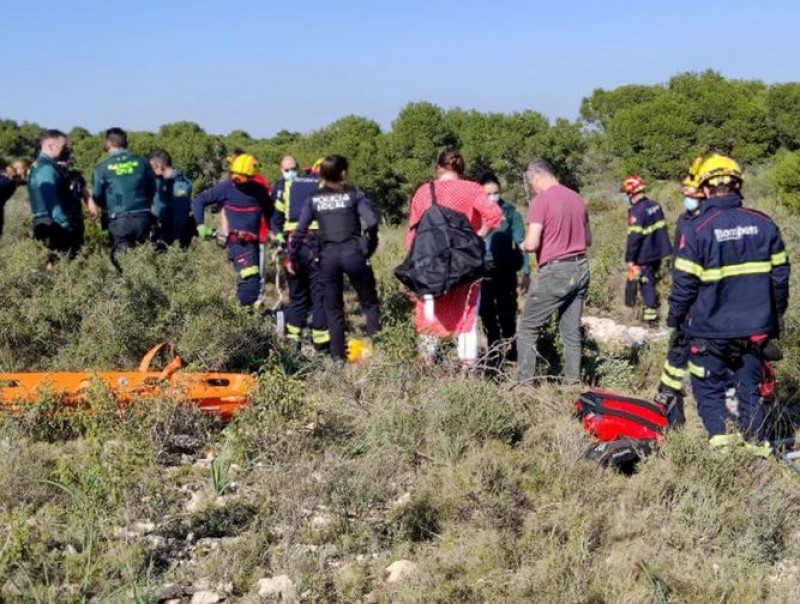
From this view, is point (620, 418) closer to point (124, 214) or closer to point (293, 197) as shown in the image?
point (293, 197)

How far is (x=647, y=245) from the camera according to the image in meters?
9.55

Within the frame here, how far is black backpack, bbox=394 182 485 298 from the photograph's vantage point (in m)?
5.33

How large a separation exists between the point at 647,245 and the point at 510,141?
2272 centimetres

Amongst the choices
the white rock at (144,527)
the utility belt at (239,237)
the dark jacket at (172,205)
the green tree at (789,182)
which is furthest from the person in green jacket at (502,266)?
the green tree at (789,182)

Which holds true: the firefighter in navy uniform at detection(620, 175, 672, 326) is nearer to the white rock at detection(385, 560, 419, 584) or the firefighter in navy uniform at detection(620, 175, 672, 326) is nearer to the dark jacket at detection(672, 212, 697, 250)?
the dark jacket at detection(672, 212, 697, 250)

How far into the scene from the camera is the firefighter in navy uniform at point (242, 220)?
283 inches

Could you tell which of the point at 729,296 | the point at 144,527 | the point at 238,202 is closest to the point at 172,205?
the point at 238,202

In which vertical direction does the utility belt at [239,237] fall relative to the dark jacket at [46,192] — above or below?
below

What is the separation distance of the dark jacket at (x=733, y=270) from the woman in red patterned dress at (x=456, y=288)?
152 centimetres

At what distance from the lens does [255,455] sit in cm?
435

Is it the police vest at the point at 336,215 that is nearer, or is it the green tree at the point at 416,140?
the police vest at the point at 336,215

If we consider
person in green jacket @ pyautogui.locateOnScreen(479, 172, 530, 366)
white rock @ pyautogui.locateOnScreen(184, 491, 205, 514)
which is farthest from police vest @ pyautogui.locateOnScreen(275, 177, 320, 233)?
white rock @ pyautogui.locateOnScreen(184, 491, 205, 514)

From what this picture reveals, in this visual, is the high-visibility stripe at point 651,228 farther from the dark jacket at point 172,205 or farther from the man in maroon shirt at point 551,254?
the dark jacket at point 172,205

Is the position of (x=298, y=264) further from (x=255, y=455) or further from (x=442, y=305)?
(x=255, y=455)
